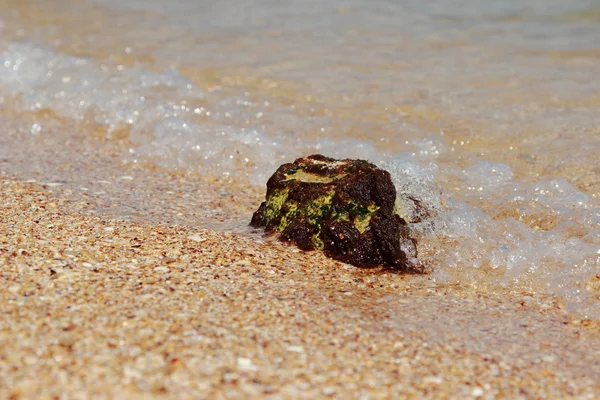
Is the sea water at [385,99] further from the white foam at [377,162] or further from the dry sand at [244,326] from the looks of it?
the dry sand at [244,326]

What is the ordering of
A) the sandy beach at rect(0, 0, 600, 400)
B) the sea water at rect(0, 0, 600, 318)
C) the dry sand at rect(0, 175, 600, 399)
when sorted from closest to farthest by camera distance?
the dry sand at rect(0, 175, 600, 399) → the sandy beach at rect(0, 0, 600, 400) → the sea water at rect(0, 0, 600, 318)

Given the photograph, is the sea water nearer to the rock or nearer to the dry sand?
the rock

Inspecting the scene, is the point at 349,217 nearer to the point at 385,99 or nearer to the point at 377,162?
the point at 377,162

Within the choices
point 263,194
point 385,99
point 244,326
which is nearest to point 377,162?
point 263,194

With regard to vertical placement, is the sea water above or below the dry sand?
above

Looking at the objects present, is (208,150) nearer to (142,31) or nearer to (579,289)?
(579,289)

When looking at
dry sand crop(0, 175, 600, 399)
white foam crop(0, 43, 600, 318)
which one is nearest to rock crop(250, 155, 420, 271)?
dry sand crop(0, 175, 600, 399)
